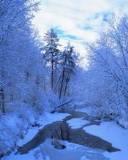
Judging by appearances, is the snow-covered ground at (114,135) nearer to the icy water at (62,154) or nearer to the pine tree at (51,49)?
the icy water at (62,154)

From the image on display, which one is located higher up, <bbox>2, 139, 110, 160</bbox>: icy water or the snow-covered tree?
the snow-covered tree

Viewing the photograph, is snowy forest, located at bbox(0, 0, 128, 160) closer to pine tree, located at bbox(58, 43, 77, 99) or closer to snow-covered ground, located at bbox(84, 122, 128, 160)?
snow-covered ground, located at bbox(84, 122, 128, 160)

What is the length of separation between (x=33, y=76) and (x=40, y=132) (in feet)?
41.2

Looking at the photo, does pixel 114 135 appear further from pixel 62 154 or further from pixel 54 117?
pixel 54 117

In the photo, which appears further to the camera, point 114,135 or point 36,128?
point 36,128

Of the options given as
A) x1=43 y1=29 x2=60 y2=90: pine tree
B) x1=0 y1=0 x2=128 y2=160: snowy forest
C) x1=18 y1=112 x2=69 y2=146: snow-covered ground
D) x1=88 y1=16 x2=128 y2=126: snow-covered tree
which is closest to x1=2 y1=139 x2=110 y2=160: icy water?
x1=0 y1=0 x2=128 y2=160: snowy forest

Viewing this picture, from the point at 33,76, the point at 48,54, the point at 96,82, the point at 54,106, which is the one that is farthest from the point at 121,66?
the point at 48,54

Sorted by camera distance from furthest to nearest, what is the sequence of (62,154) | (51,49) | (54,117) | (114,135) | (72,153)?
(51,49), (54,117), (114,135), (72,153), (62,154)

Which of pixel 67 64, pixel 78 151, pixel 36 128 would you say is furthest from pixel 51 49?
pixel 78 151

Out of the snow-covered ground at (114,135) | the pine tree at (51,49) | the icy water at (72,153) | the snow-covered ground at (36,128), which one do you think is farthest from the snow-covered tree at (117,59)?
the pine tree at (51,49)

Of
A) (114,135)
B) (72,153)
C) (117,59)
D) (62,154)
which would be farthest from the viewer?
(114,135)

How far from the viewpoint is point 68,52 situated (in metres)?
51.7

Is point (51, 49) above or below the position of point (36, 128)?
above

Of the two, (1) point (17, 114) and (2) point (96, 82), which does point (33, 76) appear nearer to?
(2) point (96, 82)
